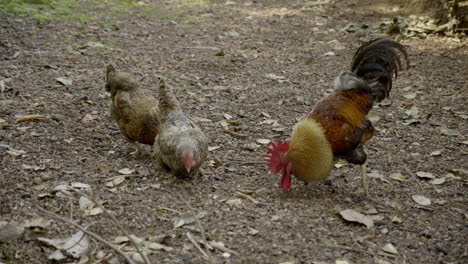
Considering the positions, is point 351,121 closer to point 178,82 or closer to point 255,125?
point 255,125

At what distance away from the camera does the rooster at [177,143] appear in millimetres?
4137

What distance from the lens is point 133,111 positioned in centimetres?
481

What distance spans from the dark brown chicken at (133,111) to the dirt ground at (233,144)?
26 cm

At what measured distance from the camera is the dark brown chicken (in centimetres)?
477

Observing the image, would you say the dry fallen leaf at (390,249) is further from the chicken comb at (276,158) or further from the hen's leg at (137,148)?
the hen's leg at (137,148)

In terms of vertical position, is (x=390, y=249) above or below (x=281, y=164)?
below

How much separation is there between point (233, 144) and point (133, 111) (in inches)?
47.1

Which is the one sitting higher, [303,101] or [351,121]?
[351,121]

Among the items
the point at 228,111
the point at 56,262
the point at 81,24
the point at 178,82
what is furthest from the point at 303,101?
the point at 81,24

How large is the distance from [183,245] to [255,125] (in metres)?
2.66

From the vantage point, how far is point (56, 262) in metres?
3.15

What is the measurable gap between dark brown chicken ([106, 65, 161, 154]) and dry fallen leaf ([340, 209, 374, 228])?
209 cm

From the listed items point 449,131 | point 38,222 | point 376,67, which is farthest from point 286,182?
point 449,131

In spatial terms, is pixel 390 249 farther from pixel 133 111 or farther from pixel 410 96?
pixel 410 96
